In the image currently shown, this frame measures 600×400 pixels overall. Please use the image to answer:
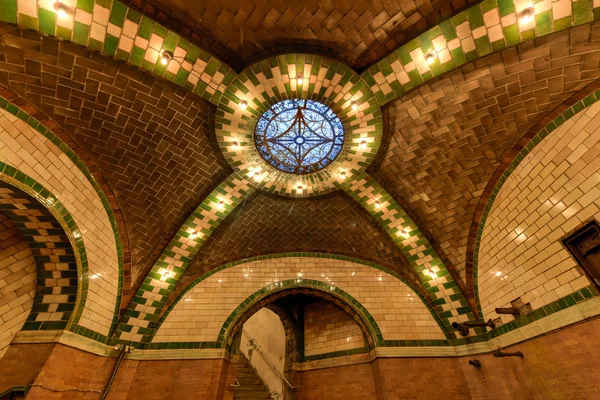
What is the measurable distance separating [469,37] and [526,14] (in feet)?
2.22

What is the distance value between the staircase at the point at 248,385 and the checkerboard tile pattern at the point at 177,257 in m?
4.27

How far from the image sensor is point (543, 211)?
472cm

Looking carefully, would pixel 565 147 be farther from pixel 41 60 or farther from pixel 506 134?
pixel 41 60

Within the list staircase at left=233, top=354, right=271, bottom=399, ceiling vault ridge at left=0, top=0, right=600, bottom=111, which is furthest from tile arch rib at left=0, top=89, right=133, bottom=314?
staircase at left=233, top=354, right=271, bottom=399

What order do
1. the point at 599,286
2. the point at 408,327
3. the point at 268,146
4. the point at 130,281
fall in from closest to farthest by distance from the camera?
the point at 599,286 < the point at 268,146 < the point at 130,281 < the point at 408,327

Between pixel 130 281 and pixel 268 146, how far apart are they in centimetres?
455

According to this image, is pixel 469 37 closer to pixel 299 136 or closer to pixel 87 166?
pixel 299 136

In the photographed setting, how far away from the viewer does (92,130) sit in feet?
16.5

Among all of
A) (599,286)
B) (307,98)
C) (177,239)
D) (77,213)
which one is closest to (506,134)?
(599,286)

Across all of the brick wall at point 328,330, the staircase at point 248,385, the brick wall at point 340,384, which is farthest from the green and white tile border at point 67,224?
the brick wall at point 328,330

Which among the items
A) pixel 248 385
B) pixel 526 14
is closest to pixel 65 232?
pixel 248 385

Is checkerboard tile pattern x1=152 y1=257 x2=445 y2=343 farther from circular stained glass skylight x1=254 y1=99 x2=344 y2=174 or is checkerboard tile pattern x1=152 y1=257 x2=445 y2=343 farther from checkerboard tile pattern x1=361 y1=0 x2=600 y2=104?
checkerboard tile pattern x1=361 y1=0 x2=600 y2=104

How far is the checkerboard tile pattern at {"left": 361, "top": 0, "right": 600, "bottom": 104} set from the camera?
3.63 meters

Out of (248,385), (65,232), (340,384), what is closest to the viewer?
(65,232)
